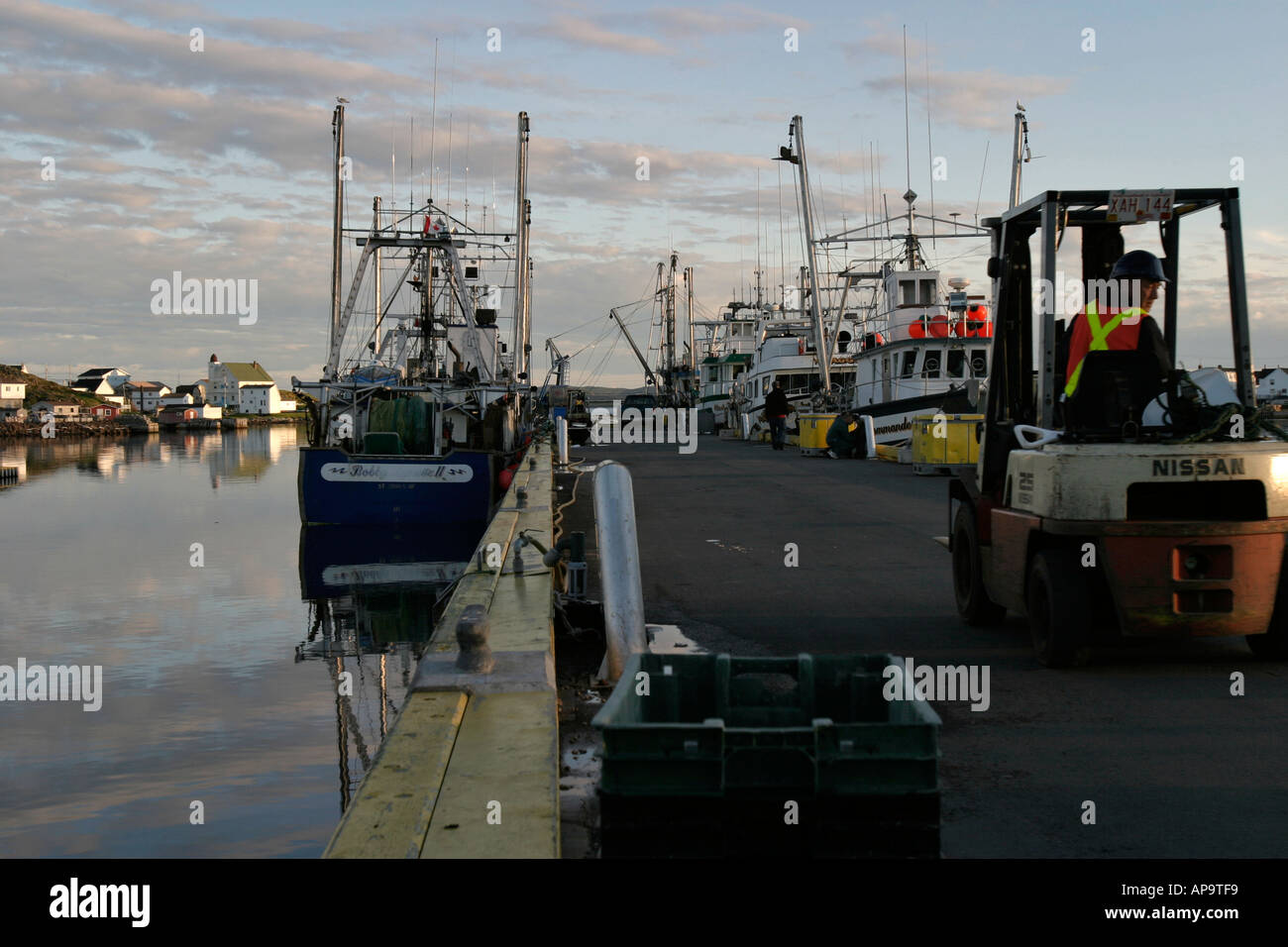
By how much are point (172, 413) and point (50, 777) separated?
146 meters

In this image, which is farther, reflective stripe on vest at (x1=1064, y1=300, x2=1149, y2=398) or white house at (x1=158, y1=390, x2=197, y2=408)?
white house at (x1=158, y1=390, x2=197, y2=408)

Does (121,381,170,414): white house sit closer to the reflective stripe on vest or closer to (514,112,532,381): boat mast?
(514,112,532,381): boat mast

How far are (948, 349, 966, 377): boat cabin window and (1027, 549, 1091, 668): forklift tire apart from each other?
2929cm

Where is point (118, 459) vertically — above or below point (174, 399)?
below

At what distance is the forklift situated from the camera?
7.20 meters

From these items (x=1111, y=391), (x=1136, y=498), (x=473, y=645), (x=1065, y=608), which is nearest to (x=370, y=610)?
(x=473, y=645)

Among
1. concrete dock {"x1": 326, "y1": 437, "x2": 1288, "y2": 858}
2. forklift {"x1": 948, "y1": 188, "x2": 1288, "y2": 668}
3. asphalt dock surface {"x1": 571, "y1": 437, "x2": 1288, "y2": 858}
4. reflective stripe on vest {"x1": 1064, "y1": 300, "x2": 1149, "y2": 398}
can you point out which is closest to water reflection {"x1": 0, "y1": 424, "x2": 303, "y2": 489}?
asphalt dock surface {"x1": 571, "y1": 437, "x2": 1288, "y2": 858}

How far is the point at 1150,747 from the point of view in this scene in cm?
596

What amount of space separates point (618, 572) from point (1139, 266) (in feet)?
12.2

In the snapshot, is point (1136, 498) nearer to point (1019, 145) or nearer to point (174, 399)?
point (1019, 145)

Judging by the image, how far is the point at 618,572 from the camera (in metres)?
7.41

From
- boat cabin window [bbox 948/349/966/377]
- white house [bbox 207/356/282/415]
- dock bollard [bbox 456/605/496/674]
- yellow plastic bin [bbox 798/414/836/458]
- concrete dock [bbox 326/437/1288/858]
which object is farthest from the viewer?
white house [bbox 207/356/282/415]
